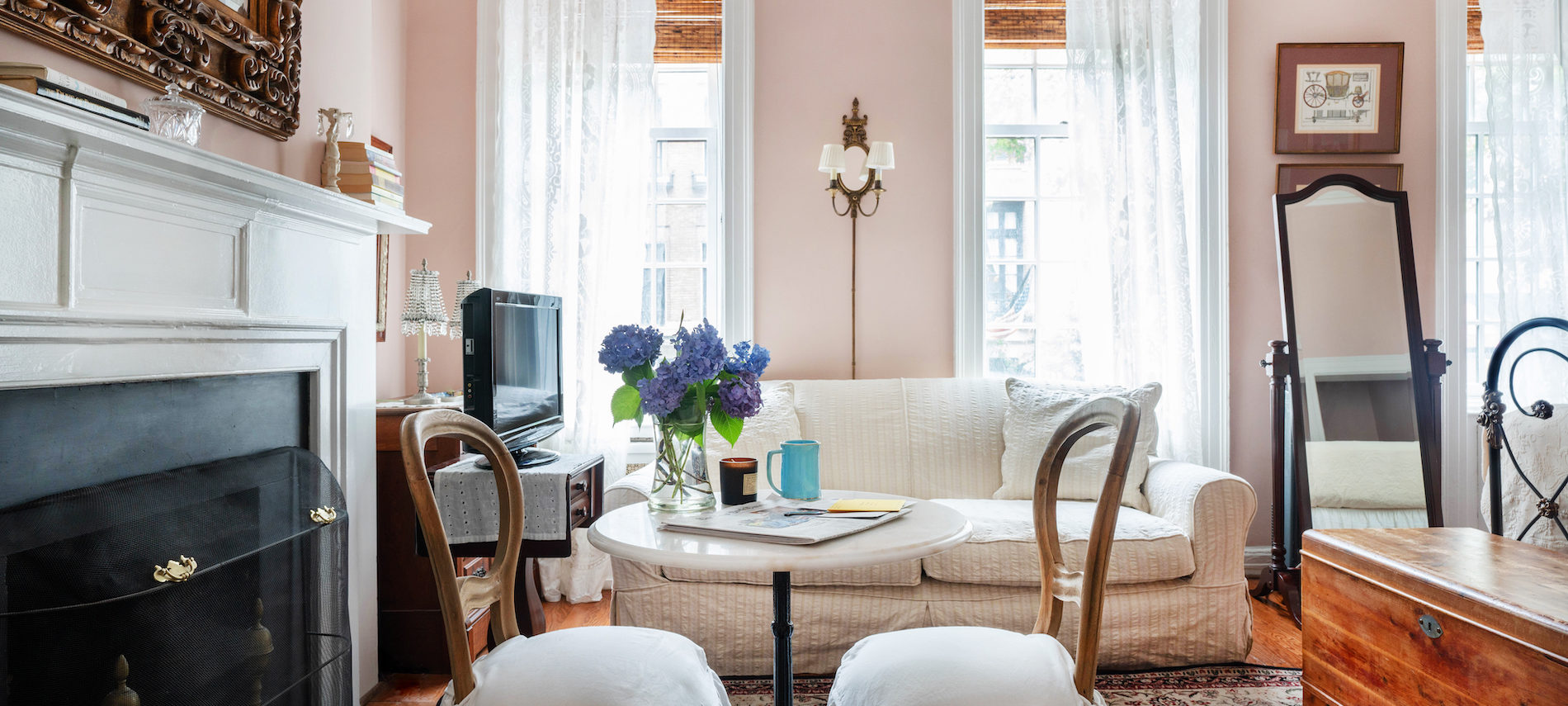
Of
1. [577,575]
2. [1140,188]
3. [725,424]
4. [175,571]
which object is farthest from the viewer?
[1140,188]

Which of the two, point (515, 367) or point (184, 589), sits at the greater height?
point (515, 367)

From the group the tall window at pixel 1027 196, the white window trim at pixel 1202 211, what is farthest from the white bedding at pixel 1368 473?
the tall window at pixel 1027 196

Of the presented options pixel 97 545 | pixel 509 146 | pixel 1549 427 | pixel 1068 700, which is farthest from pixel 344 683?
pixel 1549 427

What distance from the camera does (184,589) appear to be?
55.0 inches

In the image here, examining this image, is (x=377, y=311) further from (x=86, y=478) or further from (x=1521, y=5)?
(x=1521, y=5)

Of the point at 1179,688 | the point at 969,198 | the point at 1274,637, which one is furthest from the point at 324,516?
the point at 1274,637

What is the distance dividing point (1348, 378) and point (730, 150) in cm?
256

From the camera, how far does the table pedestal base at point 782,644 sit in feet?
4.85

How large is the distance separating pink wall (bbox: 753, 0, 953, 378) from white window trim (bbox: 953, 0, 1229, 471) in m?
0.05

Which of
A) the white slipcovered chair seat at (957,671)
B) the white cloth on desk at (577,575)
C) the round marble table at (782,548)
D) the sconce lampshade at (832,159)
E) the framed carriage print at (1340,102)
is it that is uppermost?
the framed carriage print at (1340,102)

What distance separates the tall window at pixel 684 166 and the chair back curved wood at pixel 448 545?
1.93 meters

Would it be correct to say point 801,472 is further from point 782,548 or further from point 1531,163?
point 1531,163

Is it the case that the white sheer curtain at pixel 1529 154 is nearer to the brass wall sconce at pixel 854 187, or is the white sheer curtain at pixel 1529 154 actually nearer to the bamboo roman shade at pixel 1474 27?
the bamboo roman shade at pixel 1474 27

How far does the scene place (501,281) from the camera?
3234 mm
